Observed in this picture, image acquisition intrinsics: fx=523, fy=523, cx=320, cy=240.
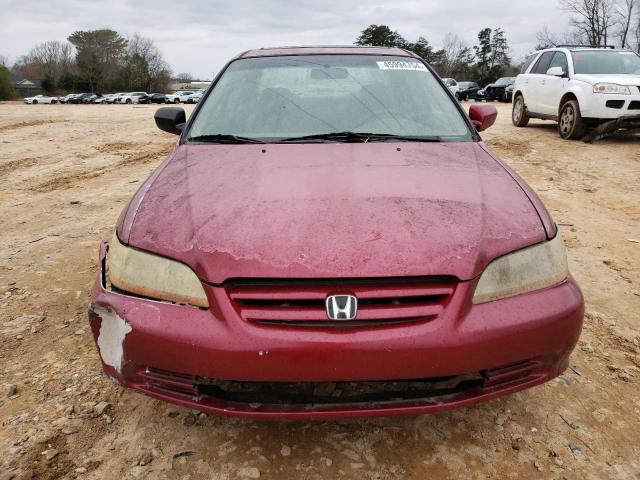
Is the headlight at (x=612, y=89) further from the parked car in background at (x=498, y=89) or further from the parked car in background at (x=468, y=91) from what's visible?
the parked car in background at (x=468, y=91)

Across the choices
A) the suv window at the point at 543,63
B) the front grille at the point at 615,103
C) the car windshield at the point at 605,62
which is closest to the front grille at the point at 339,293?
the front grille at the point at 615,103

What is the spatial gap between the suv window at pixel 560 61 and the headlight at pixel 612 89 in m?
1.02

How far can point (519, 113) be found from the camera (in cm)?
1084

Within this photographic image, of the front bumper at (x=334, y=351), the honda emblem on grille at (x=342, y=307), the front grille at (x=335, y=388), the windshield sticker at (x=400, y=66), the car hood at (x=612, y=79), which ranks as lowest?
the front grille at (x=335, y=388)

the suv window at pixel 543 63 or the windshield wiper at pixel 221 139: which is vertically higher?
the suv window at pixel 543 63

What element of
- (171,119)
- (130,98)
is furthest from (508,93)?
(130,98)

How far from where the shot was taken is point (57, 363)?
2.50 metres

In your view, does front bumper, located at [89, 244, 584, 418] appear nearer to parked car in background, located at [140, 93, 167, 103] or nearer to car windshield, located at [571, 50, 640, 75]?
car windshield, located at [571, 50, 640, 75]

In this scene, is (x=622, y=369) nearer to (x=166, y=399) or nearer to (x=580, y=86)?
(x=166, y=399)

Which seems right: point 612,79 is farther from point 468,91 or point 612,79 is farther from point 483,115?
point 468,91

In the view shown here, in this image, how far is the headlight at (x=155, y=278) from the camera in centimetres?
169

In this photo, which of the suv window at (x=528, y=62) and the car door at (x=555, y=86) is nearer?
the car door at (x=555, y=86)

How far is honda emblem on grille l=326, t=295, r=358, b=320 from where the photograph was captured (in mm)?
1579

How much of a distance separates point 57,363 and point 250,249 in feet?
4.70
